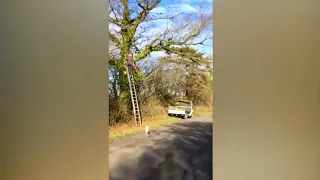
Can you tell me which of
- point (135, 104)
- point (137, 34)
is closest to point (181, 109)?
point (135, 104)

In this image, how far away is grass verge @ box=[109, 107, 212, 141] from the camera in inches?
75.4

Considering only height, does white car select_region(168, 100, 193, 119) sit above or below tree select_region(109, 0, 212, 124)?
below

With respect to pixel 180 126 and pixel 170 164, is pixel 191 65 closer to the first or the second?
pixel 180 126

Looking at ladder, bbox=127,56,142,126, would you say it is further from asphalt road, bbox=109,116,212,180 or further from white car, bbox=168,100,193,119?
white car, bbox=168,100,193,119

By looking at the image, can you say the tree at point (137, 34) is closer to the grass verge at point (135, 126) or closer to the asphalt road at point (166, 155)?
the grass verge at point (135, 126)

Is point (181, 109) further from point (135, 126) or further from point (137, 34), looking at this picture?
point (137, 34)

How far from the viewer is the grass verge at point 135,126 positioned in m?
1.92

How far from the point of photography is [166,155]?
192 cm

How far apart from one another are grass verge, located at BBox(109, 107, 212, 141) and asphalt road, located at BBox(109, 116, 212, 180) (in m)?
0.03

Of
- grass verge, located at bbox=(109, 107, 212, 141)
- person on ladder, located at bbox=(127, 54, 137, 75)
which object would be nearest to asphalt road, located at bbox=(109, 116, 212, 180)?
grass verge, located at bbox=(109, 107, 212, 141)

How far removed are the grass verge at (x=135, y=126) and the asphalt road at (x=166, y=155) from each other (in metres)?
0.03
